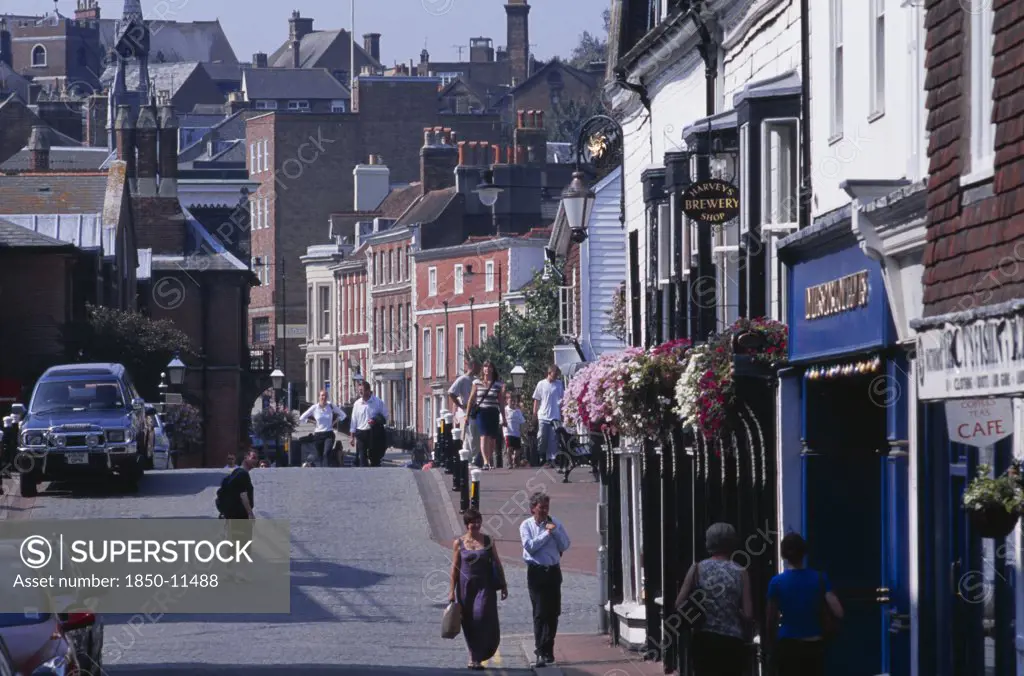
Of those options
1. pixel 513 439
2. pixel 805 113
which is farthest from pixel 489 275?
pixel 805 113

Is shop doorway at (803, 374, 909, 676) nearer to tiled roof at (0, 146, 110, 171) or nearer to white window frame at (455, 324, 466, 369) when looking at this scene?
white window frame at (455, 324, 466, 369)

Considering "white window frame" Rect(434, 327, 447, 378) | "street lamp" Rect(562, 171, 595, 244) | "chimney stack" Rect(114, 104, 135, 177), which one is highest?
"chimney stack" Rect(114, 104, 135, 177)

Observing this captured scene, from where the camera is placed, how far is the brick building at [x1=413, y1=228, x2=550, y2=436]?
79188mm

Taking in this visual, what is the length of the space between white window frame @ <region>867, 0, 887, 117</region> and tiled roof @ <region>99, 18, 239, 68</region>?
561ft

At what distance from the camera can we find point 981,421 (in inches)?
435

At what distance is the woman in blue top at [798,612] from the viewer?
12984 millimetres

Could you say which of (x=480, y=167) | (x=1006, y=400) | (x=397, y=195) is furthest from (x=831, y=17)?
(x=397, y=195)

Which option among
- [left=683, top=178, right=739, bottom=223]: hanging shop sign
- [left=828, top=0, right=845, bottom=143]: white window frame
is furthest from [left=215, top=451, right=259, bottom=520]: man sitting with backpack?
[left=828, top=0, right=845, bottom=143]: white window frame

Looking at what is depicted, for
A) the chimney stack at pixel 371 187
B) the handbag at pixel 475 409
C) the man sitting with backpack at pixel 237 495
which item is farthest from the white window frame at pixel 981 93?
the chimney stack at pixel 371 187

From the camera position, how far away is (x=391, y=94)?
111 metres

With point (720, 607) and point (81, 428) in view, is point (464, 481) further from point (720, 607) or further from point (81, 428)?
point (720, 607)

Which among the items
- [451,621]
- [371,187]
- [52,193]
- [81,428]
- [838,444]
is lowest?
[451,621]

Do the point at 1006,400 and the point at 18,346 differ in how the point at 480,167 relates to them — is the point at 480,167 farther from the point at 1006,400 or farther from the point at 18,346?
the point at 1006,400

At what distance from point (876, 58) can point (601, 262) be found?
25.9m
